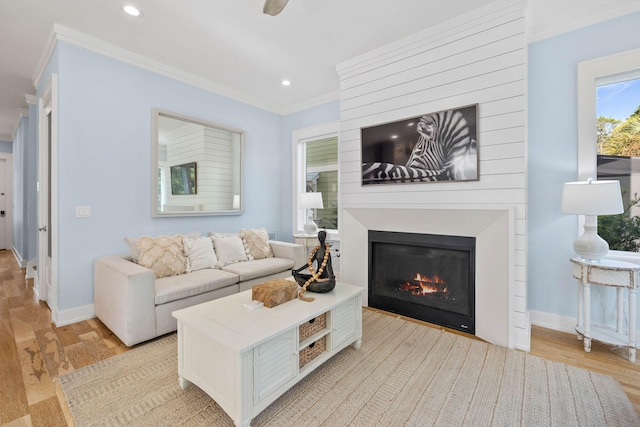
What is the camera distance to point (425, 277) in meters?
2.83

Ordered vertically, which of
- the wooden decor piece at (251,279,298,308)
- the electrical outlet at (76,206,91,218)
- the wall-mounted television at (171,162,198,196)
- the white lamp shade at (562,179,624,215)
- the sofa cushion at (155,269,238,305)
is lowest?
the sofa cushion at (155,269,238,305)

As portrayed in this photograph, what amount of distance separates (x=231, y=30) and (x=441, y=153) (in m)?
2.26

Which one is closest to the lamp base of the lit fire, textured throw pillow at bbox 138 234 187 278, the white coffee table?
the lit fire

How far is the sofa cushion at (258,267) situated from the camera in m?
3.10

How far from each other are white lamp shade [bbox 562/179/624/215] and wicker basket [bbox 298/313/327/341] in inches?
80.7

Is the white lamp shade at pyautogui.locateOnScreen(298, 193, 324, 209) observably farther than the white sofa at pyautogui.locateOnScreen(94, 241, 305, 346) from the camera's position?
Yes

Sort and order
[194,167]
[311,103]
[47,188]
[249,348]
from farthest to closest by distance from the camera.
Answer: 1. [311,103]
2. [194,167]
3. [47,188]
4. [249,348]

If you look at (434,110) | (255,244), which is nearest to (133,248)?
(255,244)

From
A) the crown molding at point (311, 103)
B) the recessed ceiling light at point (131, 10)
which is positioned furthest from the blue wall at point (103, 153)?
the crown molding at point (311, 103)

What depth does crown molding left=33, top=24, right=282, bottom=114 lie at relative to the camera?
265cm

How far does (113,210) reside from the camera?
2.97 metres

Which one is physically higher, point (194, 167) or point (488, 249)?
point (194, 167)

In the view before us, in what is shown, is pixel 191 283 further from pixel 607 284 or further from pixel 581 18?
pixel 581 18

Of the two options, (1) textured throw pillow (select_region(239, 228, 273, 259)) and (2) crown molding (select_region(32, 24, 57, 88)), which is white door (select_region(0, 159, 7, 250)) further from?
(1) textured throw pillow (select_region(239, 228, 273, 259))
